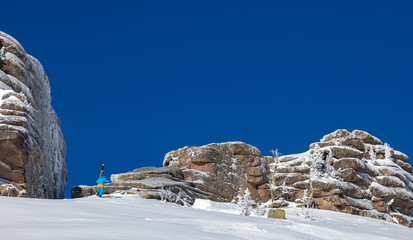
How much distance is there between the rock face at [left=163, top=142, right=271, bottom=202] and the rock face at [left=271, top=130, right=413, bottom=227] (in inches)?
74.3

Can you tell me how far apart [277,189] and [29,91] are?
85.8 ft

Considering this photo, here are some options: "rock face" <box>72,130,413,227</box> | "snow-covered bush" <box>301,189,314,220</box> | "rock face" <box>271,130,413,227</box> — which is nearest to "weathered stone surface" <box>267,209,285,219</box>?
"snow-covered bush" <box>301,189,314,220</box>

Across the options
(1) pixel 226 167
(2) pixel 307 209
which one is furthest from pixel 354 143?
(2) pixel 307 209

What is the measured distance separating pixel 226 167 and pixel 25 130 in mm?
24942

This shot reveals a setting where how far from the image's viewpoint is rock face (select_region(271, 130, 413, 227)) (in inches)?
1614

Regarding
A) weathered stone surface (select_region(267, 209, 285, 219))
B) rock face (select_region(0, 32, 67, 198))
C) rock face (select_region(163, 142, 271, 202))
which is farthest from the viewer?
rock face (select_region(163, 142, 271, 202))

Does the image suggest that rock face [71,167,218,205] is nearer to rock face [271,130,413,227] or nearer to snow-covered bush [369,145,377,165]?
rock face [271,130,413,227]

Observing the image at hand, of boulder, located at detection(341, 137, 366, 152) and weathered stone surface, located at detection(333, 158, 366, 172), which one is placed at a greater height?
boulder, located at detection(341, 137, 366, 152)

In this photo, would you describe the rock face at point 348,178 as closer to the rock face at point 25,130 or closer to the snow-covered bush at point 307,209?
the snow-covered bush at point 307,209

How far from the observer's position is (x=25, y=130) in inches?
1024

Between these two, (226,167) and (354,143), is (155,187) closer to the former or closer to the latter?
(226,167)

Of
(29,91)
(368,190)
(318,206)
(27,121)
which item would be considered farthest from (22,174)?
(368,190)

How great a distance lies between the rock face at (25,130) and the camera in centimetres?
2492

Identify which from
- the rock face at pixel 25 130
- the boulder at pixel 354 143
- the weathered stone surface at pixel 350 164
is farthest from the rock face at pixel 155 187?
the boulder at pixel 354 143
